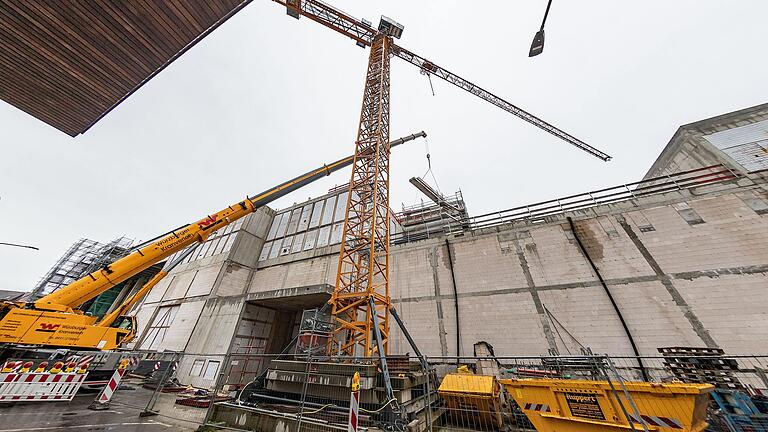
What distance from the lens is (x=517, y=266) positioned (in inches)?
494

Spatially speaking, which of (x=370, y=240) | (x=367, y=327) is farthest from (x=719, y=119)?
(x=367, y=327)

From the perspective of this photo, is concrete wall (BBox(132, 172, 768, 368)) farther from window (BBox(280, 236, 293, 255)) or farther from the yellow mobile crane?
window (BBox(280, 236, 293, 255))

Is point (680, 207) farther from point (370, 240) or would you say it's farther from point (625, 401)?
point (370, 240)

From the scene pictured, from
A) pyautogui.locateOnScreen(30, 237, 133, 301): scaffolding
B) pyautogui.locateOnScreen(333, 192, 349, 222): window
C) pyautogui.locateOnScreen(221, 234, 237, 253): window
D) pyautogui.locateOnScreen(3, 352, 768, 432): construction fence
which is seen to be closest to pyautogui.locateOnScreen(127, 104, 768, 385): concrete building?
pyautogui.locateOnScreen(3, 352, 768, 432): construction fence

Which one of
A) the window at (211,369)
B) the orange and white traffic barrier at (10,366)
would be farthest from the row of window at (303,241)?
the orange and white traffic barrier at (10,366)

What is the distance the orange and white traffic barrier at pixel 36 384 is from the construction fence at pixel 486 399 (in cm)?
69

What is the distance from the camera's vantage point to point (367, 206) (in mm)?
17000

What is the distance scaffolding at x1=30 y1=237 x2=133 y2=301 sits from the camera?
32.8 metres

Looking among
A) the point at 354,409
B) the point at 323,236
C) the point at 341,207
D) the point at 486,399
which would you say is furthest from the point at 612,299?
the point at 323,236

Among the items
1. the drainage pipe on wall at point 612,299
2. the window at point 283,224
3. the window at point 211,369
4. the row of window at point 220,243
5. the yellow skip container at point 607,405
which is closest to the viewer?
the yellow skip container at point 607,405

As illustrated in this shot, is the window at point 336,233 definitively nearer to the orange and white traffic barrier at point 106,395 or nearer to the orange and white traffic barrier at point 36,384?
the orange and white traffic barrier at point 106,395

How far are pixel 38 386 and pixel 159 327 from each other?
15090 millimetres

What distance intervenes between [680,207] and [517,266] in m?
7.06

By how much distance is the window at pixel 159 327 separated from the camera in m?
19.7
